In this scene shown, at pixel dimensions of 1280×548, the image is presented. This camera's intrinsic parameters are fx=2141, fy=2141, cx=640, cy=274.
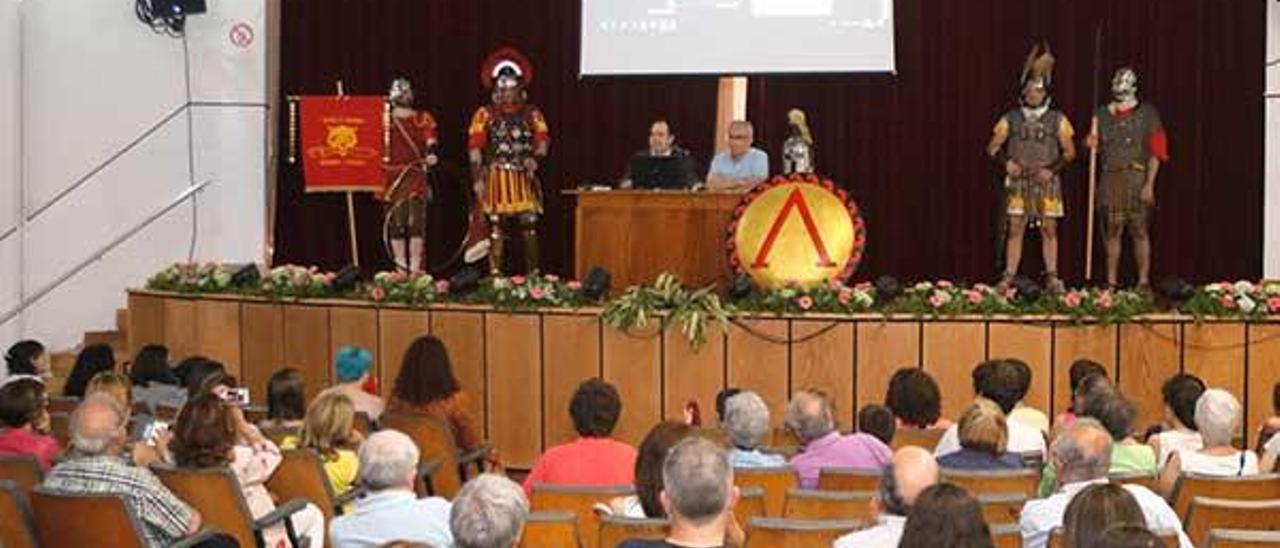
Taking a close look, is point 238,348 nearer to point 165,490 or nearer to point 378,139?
point 378,139

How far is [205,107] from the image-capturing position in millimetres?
15016

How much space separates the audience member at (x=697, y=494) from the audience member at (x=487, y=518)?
0.30m

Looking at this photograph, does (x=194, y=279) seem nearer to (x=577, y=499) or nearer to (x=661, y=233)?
(x=661, y=233)

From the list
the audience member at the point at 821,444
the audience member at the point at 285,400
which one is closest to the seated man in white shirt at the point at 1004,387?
the audience member at the point at 821,444

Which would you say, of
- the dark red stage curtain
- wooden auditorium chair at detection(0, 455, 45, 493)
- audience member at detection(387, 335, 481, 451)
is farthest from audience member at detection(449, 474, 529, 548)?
the dark red stage curtain

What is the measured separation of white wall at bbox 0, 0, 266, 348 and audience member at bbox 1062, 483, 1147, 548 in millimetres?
11131

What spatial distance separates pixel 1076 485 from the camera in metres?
5.66

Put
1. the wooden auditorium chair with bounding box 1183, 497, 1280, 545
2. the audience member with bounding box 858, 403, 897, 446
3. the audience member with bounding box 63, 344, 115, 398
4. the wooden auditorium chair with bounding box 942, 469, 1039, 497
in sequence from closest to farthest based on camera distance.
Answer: the wooden auditorium chair with bounding box 1183, 497, 1280, 545 → the wooden auditorium chair with bounding box 942, 469, 1039, 497 → the audience member with bounding box 858, 403, 897, 446 → the audience member with bounding box 63, 344, 115, 398

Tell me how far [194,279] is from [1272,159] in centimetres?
729

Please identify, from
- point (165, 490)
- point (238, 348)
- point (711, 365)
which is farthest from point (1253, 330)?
point (165, 490)

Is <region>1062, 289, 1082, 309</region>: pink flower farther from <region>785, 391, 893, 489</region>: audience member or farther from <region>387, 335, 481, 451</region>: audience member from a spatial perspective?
<region>785, 391, 893, 489</region>: audience member

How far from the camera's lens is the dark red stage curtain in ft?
48.8

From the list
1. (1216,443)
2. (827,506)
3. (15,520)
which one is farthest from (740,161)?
(15,520)

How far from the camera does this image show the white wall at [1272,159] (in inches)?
572
